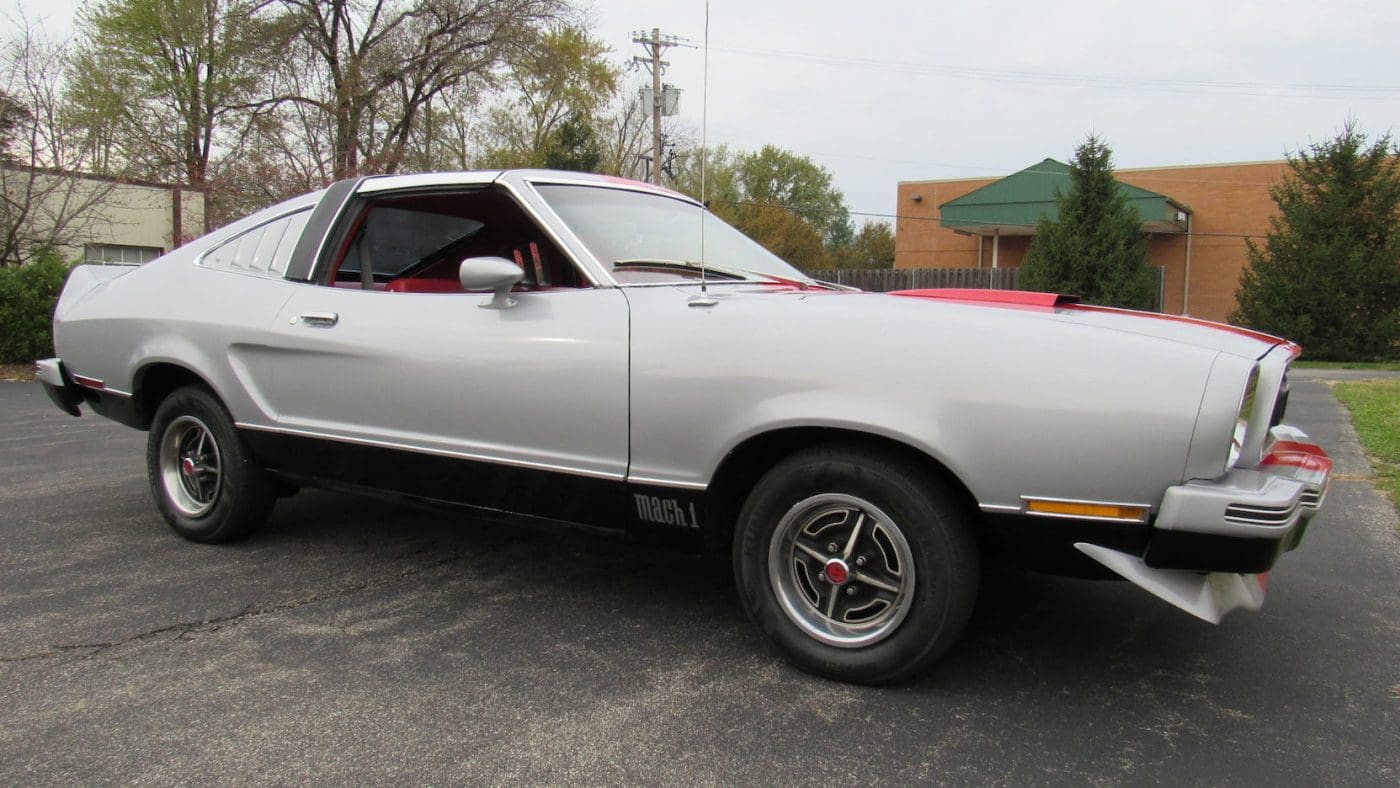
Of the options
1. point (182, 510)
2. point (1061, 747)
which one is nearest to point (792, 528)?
point (1061, 747)

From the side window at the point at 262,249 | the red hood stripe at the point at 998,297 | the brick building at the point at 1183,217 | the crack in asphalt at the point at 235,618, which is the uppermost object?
the brick building at the point at 1183,217

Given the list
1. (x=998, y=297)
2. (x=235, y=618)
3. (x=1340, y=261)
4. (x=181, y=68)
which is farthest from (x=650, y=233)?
(x=181, y=68)

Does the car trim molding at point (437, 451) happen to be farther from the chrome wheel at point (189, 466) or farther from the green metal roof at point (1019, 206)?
the green metal roof at point (1019, 206)

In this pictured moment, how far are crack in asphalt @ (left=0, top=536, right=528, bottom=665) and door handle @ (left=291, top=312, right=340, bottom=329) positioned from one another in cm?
102

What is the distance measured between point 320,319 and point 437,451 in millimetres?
790

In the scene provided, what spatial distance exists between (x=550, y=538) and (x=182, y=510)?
166 centimetres

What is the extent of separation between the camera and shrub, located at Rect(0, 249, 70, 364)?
13.5m

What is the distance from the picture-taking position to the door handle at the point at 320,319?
362cm

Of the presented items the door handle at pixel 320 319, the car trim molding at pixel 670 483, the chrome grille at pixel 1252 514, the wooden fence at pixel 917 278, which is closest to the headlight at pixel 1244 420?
the chrome grille at pixel 1252 514

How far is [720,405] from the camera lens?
279cm

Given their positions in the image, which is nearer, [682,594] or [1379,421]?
[682,594]

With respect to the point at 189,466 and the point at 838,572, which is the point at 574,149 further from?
the point at 838,572

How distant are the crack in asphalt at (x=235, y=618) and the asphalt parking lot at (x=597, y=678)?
0.04 feet

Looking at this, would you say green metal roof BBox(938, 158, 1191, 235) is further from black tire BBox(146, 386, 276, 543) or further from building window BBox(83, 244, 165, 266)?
black tire BBox(146, 386, 276, 543)
